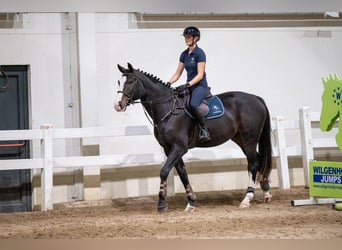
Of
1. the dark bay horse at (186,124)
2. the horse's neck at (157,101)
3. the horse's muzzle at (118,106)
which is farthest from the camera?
the horse's neck at (157,101)

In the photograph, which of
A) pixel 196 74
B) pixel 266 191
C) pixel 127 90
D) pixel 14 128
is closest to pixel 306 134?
pixel 266 191

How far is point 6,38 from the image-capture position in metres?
8.42

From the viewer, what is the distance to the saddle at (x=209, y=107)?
6.93 m

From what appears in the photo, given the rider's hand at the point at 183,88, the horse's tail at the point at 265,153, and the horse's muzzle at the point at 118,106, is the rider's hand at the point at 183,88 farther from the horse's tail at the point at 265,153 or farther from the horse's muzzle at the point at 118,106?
the horse's tail at the point at 265,153

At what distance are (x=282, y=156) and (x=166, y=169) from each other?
2606mm

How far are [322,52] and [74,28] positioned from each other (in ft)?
13.6

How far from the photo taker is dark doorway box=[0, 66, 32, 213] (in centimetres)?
840

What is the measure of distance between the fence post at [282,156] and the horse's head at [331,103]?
2.05 m

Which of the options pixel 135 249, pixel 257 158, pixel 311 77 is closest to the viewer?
pixel 135 249

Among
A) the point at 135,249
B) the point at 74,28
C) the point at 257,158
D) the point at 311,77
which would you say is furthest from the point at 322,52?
the point at 135,249

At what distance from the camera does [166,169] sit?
21.8 ft

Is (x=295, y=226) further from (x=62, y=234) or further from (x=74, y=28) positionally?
(x=74, y=28)

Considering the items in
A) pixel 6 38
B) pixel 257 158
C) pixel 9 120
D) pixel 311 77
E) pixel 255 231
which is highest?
pixel 6 38
